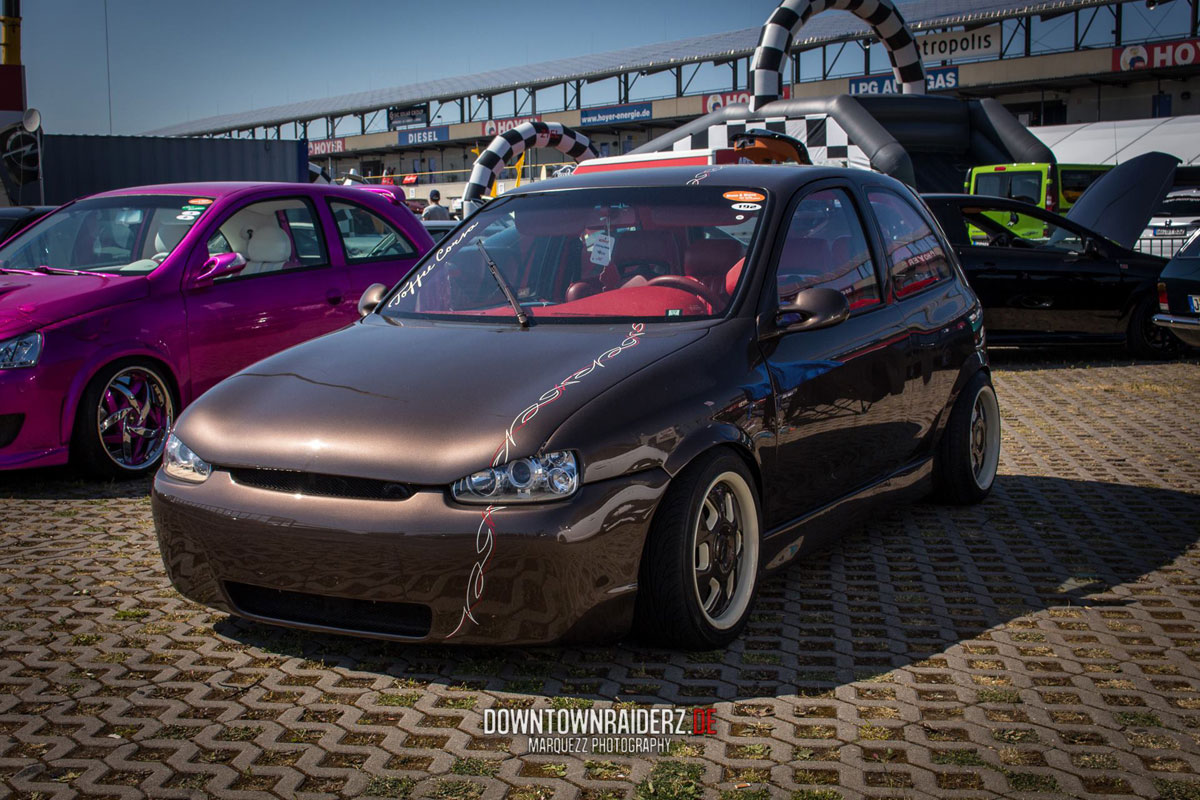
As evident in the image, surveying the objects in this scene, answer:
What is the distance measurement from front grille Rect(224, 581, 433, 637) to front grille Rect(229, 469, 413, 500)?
1.04 ft

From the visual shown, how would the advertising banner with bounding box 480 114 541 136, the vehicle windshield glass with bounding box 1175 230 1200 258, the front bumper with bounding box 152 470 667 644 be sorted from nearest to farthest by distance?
1. the front bumper with bounding box 152 470 667 644
2. the vehicle windshield glass with bounding box 1175 230 1200 258
3. the advertising banner with bounding box 480 114 541 136

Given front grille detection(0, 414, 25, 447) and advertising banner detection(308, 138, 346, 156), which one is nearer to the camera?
front grille detection(0, 414, 25, 447)

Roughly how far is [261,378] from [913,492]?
2.94 m

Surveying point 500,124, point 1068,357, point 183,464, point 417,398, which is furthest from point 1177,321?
point 500,124

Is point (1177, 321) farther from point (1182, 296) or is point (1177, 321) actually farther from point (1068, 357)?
point (1068, 357)

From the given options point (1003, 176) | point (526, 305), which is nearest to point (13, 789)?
point (526, 305)

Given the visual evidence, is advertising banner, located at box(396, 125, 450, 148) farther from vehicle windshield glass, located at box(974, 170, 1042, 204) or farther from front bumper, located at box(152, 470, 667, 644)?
front bumper, located at box(152, 470, 667, 644)

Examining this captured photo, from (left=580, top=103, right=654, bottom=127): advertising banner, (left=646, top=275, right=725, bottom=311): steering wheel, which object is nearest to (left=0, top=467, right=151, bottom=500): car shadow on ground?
(left=646, top=275, right=725, bottom=311): steering wheel

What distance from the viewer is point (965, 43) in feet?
161

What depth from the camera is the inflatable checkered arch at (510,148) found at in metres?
29.8

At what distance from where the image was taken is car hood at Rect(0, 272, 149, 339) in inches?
256

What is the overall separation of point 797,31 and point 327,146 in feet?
202

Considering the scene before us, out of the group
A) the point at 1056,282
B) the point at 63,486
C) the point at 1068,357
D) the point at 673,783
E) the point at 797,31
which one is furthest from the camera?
the point at 797,31

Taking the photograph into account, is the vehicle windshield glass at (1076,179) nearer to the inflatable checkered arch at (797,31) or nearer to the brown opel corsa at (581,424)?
the inflatable checkered arch at (797,31)
